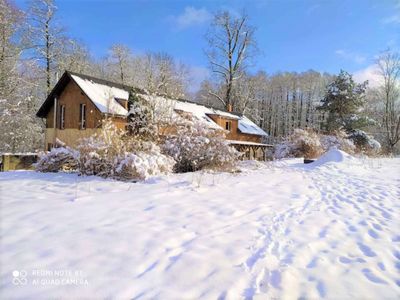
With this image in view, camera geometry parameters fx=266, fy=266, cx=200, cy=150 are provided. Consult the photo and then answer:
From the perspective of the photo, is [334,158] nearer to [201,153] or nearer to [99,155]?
[201,153]

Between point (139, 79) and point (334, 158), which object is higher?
point (139, 79)

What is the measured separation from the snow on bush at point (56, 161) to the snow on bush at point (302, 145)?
14906mm

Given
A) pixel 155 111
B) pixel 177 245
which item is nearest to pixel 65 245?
pixel 177 245

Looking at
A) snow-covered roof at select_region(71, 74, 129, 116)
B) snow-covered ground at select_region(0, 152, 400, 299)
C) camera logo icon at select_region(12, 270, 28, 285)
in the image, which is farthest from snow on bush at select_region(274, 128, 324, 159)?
camera logo icon at select_region(12, 270, 28, 285)

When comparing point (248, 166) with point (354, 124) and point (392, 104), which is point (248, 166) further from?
point (392, 104)

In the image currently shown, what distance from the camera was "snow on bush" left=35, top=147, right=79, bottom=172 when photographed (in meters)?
8.04

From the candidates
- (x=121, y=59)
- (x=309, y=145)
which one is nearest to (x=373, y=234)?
(x=309, y=145)

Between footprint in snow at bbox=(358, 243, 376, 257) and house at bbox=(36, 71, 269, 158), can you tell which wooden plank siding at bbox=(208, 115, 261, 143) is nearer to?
house at bbox=(36, 71, 269, 158)

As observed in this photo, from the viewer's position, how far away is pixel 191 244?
3217 millimetres

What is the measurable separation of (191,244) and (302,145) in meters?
17.0

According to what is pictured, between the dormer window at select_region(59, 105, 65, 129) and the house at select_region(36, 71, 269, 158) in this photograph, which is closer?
the house at select_region(36, 71, 269, 158)

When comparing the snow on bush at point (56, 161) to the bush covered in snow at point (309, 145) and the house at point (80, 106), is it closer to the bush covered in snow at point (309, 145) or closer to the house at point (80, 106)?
the house at point (80, 106)

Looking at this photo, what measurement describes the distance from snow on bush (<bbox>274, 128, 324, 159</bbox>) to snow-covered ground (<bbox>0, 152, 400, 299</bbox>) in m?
12.7

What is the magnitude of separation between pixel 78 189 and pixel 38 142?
2079cm
